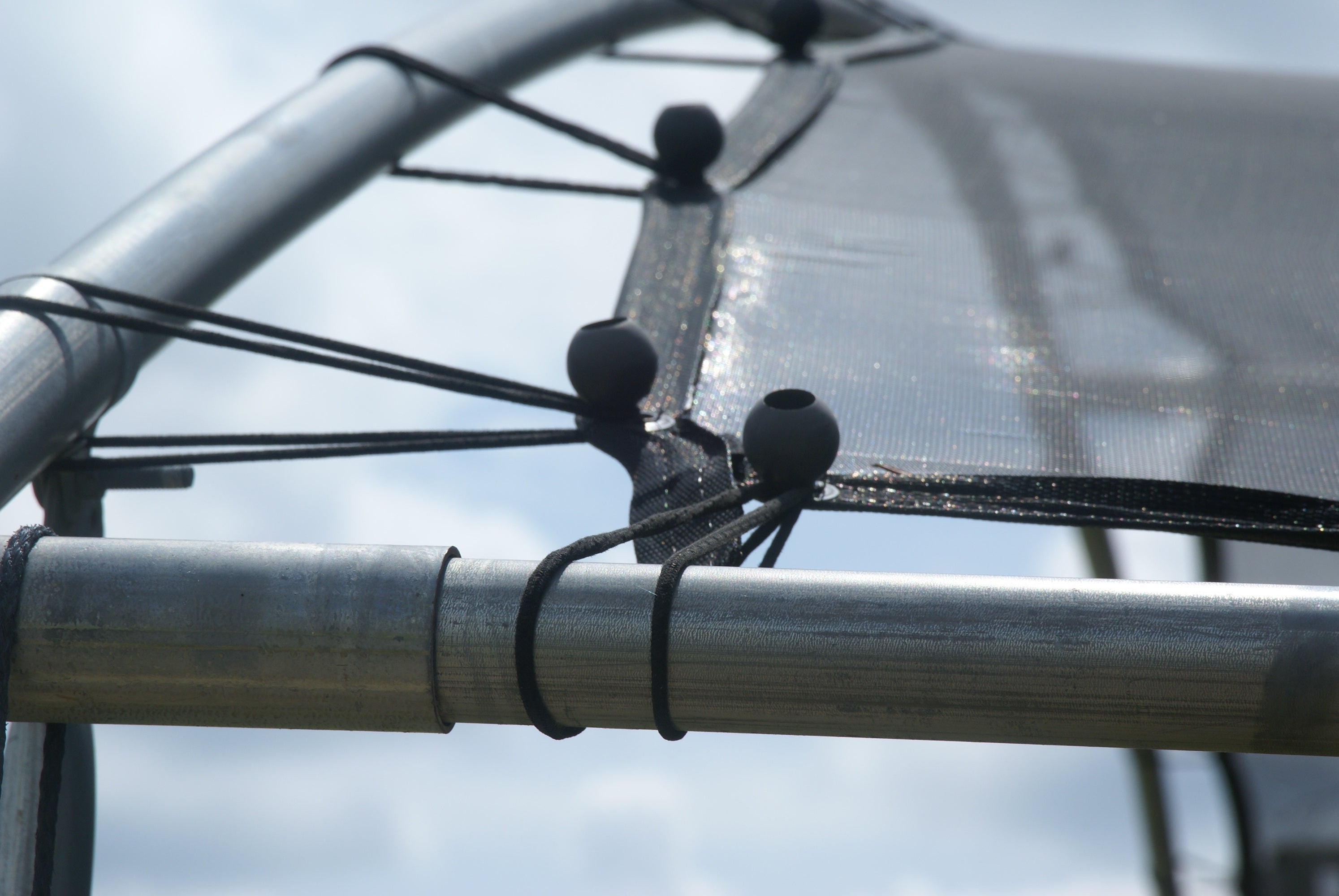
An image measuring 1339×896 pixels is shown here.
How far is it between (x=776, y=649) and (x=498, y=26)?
9.28 feet

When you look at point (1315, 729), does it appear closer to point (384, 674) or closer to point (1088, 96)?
point (384, 674)

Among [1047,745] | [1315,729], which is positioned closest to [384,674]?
[1047,745]

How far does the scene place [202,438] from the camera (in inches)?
90.6

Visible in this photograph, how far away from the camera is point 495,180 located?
345 cm

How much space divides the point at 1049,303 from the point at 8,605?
209 centimetres

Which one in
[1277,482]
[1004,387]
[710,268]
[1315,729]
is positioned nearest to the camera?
[1315,729]

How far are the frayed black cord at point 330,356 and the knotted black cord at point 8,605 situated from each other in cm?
72

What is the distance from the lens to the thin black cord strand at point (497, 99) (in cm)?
333

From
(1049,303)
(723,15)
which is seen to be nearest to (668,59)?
(723,15)

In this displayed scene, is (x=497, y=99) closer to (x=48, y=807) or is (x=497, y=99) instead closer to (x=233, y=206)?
(x=233, y=206)

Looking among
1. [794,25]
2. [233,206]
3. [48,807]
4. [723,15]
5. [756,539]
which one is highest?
[723,15]

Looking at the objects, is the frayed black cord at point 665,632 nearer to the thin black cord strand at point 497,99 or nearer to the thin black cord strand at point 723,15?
the thin black cord strand at point 497,99

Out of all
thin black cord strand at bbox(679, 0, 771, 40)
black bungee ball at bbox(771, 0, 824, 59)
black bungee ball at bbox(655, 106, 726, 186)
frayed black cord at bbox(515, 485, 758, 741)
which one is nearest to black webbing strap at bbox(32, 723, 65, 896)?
frayed black cord at bbox(515, 485, 758, 741)

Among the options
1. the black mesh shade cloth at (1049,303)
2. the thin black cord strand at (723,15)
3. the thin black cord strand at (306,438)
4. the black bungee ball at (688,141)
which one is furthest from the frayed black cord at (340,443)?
the thin black cord strand at (723,15)
